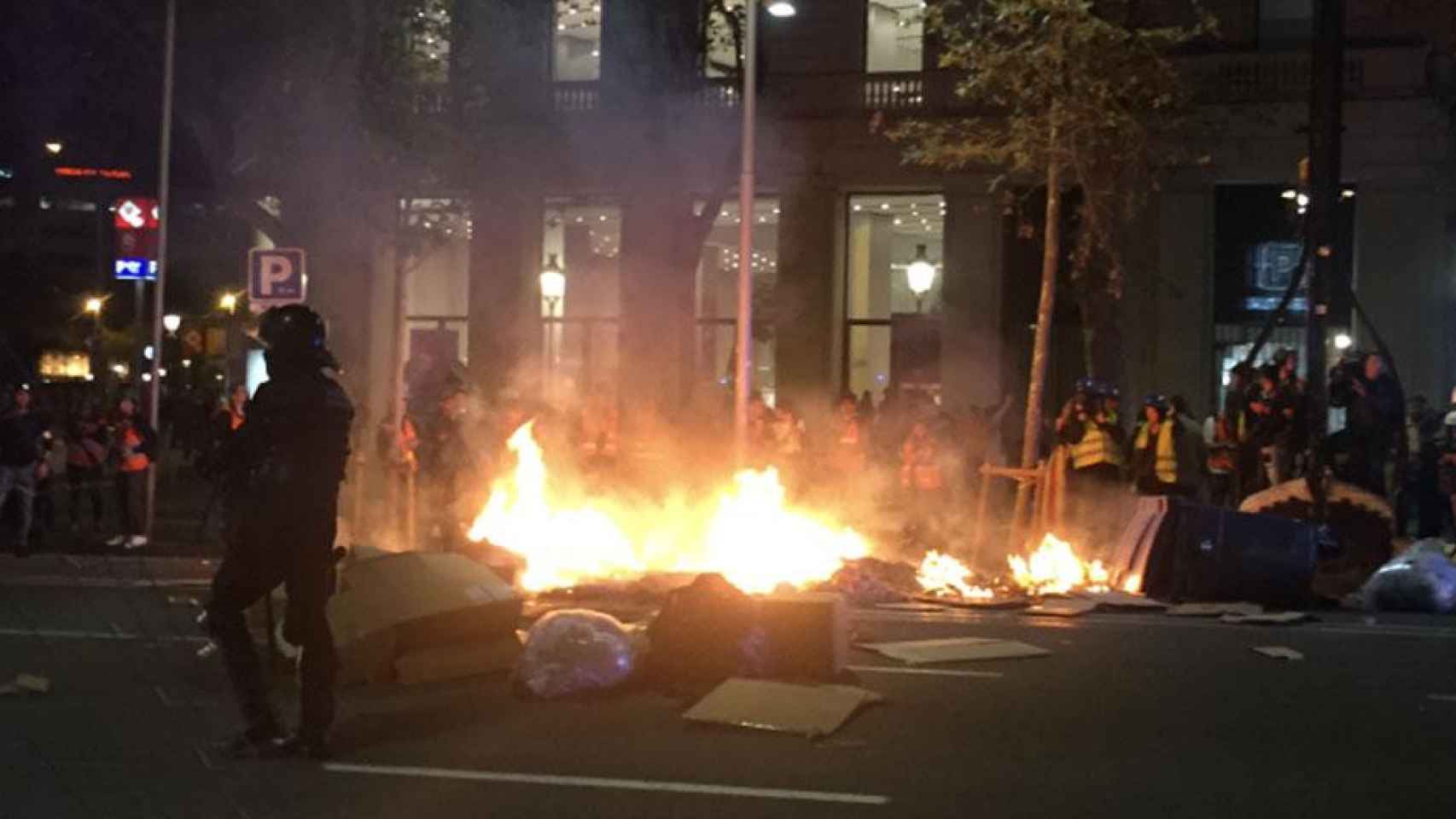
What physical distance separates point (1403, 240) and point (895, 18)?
6.77 meters

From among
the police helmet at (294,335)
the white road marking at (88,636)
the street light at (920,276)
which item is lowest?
the white road marking at (88,636)

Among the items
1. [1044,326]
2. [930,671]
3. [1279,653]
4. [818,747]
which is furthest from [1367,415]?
[818,747]

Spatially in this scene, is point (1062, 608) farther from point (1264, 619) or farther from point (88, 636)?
point (88, 636)

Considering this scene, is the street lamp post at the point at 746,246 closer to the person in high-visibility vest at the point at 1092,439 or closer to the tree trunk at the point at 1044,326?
the tree trunk at the point at 1044,326

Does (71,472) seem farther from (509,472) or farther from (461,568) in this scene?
(461,568)

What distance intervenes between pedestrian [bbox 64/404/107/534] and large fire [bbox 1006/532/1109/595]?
895cm

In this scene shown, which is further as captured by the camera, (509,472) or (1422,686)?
(509,472)

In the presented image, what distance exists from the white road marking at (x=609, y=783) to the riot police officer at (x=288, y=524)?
290 millimetres

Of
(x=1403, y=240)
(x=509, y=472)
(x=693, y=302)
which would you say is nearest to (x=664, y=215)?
(x=693, y=302)

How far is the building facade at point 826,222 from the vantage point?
1617cm

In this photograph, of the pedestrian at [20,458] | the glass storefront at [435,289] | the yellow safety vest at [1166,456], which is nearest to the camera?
the yellow safety vest at [1166,456]

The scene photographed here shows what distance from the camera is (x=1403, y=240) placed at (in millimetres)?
20203

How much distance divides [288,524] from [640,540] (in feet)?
25.2

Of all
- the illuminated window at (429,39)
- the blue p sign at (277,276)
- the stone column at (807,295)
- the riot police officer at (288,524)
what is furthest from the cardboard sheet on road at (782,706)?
the stone column at (807,295)
